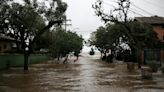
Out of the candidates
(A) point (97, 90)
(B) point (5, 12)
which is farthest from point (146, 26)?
(A) point (97, 90)

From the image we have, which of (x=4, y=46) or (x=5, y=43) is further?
(x=5, y=43)

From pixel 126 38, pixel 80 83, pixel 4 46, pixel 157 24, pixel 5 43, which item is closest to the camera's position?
pixel 80 83

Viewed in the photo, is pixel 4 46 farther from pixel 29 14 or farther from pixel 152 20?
pixel 152 20

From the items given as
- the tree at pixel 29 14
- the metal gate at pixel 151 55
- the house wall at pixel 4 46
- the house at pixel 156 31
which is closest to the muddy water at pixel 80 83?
the tree at pixel 29 14

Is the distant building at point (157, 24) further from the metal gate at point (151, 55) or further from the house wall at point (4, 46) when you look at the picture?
the house wall at point (4, 46)

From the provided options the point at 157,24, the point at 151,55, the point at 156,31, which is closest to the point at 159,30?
the point at 157,24

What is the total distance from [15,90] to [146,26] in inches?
1541

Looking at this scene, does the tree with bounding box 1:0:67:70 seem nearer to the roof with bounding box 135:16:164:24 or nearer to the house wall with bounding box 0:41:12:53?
the house wall with bounding box 0:41:12:53

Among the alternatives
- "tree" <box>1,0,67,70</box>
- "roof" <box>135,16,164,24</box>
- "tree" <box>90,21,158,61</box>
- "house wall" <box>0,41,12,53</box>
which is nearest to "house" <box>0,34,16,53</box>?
"house wall" <box>0,41,12,53</box>

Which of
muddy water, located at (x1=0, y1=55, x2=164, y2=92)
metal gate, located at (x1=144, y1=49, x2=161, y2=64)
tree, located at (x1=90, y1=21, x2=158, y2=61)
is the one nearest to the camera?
muddy water, located at (x1=0, y1=55, x2=164, y2=92)

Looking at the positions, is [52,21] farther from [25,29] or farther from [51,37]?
[51,37]

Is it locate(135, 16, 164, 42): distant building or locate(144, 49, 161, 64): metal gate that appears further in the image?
locate(135, 16, 164, 42): distant building

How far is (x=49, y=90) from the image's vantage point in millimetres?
18469

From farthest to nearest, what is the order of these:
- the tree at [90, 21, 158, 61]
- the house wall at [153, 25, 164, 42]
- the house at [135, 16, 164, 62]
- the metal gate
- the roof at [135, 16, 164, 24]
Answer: the roof at [135, 16, 164, 24]
the house wall at [153, 25, 164, 42]
the tree at [90, 21, 158, 61]
the metal gate
the house at [135, 16, 164, 62]
